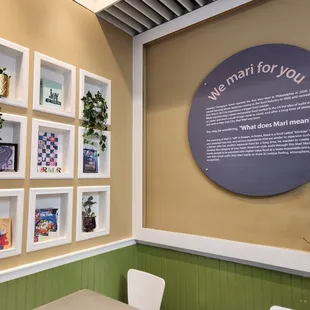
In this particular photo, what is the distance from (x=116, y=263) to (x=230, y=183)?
1.18m

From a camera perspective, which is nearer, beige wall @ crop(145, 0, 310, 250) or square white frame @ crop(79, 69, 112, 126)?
beige wall @ crop(145, 0, 310, 250)

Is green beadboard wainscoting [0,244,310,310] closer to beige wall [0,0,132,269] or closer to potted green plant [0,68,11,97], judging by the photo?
beige wall [0,0,132,269]

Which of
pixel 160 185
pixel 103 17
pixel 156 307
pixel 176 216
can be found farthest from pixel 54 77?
pixel 156 307

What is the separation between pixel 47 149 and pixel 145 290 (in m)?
1.25

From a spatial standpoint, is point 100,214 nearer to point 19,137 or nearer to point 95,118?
point 95,118

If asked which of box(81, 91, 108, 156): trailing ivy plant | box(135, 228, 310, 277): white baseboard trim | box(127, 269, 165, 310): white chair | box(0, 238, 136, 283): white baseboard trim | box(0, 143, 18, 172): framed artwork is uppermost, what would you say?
box(81, 91, 108, 156): trailing ivy plant

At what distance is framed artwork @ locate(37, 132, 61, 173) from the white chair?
1003 millimetres

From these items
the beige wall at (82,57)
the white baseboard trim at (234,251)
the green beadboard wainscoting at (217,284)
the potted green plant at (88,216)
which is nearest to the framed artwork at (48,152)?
the beige wall at (82,57)

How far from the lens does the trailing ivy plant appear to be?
7.03ft

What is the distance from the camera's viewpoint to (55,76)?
209 centimetres

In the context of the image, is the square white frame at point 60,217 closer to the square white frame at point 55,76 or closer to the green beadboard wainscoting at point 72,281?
the green beadboard wainscoting at point 72,281

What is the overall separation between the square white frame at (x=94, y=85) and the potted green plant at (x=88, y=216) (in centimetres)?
68

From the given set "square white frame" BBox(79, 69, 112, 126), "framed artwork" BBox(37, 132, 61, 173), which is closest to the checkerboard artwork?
"framed artwork" BBox(37, 132, 61, 173)

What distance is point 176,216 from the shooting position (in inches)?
89.9
